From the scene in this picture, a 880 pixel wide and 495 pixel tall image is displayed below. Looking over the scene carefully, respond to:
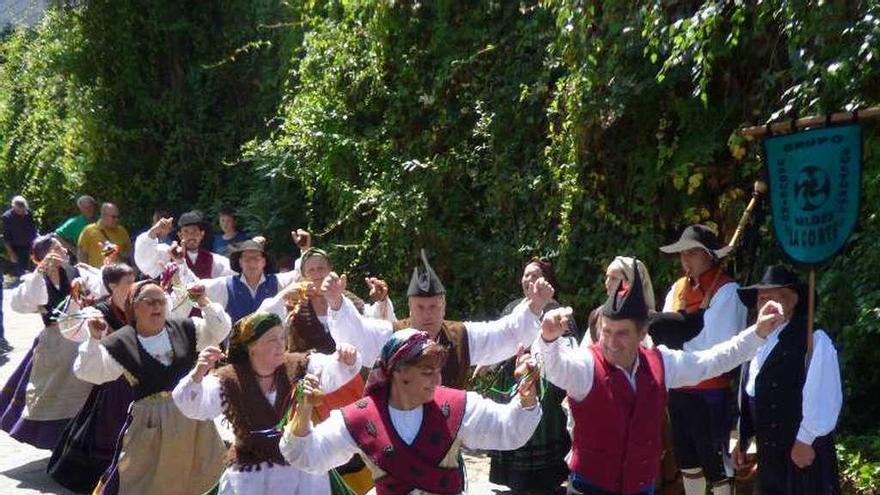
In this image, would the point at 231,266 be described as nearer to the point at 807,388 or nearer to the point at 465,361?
the point at 465,361

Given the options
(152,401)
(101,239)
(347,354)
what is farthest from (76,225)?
(347,354)

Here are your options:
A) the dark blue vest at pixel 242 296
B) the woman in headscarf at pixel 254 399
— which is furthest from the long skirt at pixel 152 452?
the dark blue vest at pixel 242 296

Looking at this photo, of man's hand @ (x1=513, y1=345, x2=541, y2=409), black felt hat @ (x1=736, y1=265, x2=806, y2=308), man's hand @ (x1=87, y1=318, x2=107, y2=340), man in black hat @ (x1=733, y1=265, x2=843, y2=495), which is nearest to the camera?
man's hand @ (x1=513, y1=345, x2=541, y2=409)

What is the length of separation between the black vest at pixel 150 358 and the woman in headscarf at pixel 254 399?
47.3 inches

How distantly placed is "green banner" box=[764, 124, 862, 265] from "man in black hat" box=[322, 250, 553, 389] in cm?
131

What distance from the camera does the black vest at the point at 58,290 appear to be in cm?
866

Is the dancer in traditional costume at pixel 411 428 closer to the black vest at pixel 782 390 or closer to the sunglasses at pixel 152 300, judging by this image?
the black vest at pixel 782 390

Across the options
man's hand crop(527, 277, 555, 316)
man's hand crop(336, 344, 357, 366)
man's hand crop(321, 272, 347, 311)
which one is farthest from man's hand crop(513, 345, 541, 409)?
man's hand crop(321, 272, 347, 311)

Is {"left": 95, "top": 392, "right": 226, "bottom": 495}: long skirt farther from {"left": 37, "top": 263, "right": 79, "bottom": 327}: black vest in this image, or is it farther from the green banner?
the green banner

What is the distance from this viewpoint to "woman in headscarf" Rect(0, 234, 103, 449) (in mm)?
8359

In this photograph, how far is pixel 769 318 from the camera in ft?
16.5

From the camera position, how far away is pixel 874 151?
7.17 meters

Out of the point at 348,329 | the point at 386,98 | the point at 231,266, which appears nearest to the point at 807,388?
the point at 348,329

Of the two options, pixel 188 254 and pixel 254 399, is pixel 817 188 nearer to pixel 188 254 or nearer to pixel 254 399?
pixel 254 399
